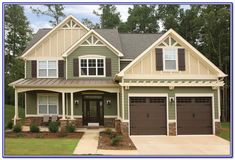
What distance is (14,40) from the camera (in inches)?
1476

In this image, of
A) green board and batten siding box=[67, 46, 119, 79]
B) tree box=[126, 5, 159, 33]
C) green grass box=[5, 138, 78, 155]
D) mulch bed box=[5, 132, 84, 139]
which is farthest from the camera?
tree box=[126, 5, 159, 33]

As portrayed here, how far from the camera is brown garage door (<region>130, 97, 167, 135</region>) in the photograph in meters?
18.1

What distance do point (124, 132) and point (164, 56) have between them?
4926 millimetres

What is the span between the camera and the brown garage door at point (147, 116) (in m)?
18.1

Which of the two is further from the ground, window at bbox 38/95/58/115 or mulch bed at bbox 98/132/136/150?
window at bbox 38/95/58/115

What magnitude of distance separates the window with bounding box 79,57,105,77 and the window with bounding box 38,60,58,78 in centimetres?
208

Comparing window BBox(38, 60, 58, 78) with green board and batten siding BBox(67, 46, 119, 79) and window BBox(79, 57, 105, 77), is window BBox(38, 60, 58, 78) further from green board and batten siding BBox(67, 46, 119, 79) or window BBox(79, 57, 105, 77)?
window BBox(79, 57, 105, 77)

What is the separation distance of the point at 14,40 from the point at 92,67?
60.1 feet

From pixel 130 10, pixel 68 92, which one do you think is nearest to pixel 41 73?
pixel 68 92

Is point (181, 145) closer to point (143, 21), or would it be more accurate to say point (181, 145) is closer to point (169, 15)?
point (169, 15)

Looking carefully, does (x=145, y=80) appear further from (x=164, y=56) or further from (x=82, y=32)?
Answer: (x=82, y=32)

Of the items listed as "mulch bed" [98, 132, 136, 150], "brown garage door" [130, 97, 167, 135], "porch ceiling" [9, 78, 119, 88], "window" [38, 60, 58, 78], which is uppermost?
"window" [38, 60, 58, 78]

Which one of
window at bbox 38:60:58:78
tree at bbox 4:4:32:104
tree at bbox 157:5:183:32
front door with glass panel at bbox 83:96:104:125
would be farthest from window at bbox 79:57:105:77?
tree at bbox 157:5:183:32

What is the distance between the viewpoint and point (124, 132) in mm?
17859
